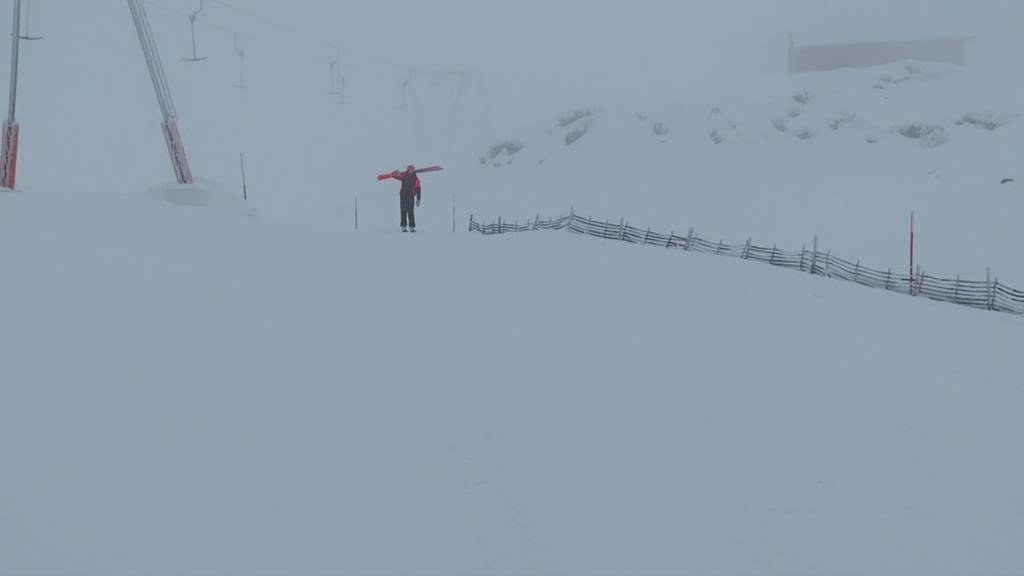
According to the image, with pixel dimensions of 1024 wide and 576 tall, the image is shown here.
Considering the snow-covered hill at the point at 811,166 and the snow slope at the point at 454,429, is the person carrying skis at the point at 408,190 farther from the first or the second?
the snow-covered hill at the point at 811,166

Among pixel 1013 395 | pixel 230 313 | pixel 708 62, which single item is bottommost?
pixel 1013 395

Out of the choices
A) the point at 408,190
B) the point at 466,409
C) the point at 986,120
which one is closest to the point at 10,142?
the point at 408,190

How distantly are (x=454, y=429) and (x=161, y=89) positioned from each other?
52.7ft

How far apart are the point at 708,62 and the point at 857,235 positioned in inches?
1696

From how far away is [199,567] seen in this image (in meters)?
4.40

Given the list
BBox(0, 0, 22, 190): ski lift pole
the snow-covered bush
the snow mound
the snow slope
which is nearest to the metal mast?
the snow mound

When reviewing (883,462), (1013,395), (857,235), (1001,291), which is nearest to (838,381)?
(1013,395)

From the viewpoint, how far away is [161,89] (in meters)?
19.6

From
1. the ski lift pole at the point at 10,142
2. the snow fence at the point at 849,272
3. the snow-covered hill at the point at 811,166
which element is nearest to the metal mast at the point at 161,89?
the ski lift pole at the point at 10,142

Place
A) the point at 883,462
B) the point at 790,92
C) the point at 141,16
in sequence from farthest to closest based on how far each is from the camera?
the point at 790,92, the point at 141,16, the point at 883,462

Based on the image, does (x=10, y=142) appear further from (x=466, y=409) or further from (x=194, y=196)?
(x=466, y=409)

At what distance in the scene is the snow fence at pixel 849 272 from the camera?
19.1 m

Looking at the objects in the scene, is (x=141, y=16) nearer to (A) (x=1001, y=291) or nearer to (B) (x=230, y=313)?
(B) (x=230, y=313)

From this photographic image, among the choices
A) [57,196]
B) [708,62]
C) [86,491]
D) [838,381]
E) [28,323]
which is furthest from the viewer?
[708,62]
